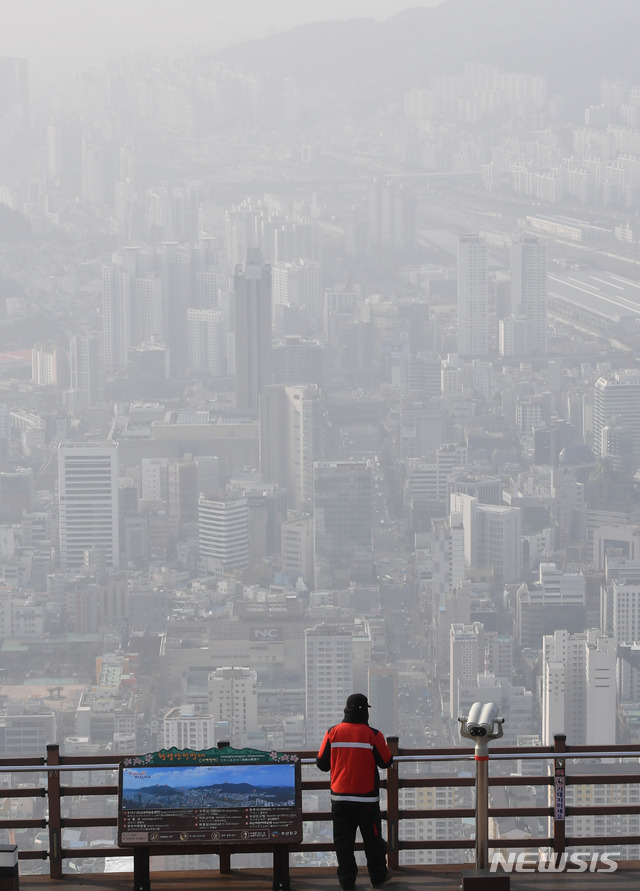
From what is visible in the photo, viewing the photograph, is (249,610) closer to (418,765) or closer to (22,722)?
(22,722)

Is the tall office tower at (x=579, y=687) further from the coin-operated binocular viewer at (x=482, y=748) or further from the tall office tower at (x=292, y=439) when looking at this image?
the coin-operated binocular viewer at (x=482, y=748)

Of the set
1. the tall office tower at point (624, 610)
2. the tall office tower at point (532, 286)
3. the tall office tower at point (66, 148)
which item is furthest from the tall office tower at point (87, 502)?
the tall office tower at point (66, 148)

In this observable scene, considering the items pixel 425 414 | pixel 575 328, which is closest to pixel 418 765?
pixel 425 414

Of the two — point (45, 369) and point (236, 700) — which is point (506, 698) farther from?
point (45, 369)

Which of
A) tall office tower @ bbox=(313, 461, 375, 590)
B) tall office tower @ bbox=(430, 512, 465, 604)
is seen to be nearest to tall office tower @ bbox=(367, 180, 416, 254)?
tall office tower @ bbox=(313, 461, 375, 590)

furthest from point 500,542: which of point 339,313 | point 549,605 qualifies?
point 339,313

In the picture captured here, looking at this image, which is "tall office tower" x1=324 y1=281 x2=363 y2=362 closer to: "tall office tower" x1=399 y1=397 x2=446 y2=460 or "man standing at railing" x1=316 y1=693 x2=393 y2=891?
"tall office tower" x1=399 y1=397 x2=446 y2=460
